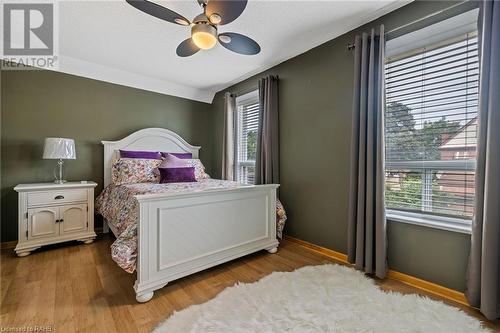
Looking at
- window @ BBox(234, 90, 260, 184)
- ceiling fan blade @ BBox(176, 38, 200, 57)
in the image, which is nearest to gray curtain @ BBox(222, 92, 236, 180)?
window @ BBox(234, 90, 260, 184)

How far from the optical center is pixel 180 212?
188 cm

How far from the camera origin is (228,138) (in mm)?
3930

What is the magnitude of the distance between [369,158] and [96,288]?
2.52m

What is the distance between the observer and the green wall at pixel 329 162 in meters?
1.82

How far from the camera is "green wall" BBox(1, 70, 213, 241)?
2.70 meters

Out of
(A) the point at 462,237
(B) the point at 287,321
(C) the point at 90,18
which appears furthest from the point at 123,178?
(A) the point at 462,237

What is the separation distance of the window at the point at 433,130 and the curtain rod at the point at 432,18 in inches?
7.1

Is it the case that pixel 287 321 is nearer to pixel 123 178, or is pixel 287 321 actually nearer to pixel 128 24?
pixel 123 178

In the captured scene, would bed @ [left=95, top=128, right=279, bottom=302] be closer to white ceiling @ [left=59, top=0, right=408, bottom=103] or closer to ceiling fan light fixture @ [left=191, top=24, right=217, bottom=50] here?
ceiling fan light fixture @ [left=191, top=24, right=217, bottom=50]

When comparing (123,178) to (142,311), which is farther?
(123,178)

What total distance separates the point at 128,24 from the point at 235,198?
1986mm

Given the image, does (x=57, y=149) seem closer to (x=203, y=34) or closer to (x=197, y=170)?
(x=197, y=170)

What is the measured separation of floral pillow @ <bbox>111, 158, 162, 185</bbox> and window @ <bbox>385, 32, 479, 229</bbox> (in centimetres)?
286

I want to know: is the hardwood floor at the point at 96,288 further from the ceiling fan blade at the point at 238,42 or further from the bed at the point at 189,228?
the ceiling fan blade at the point at 238,42
